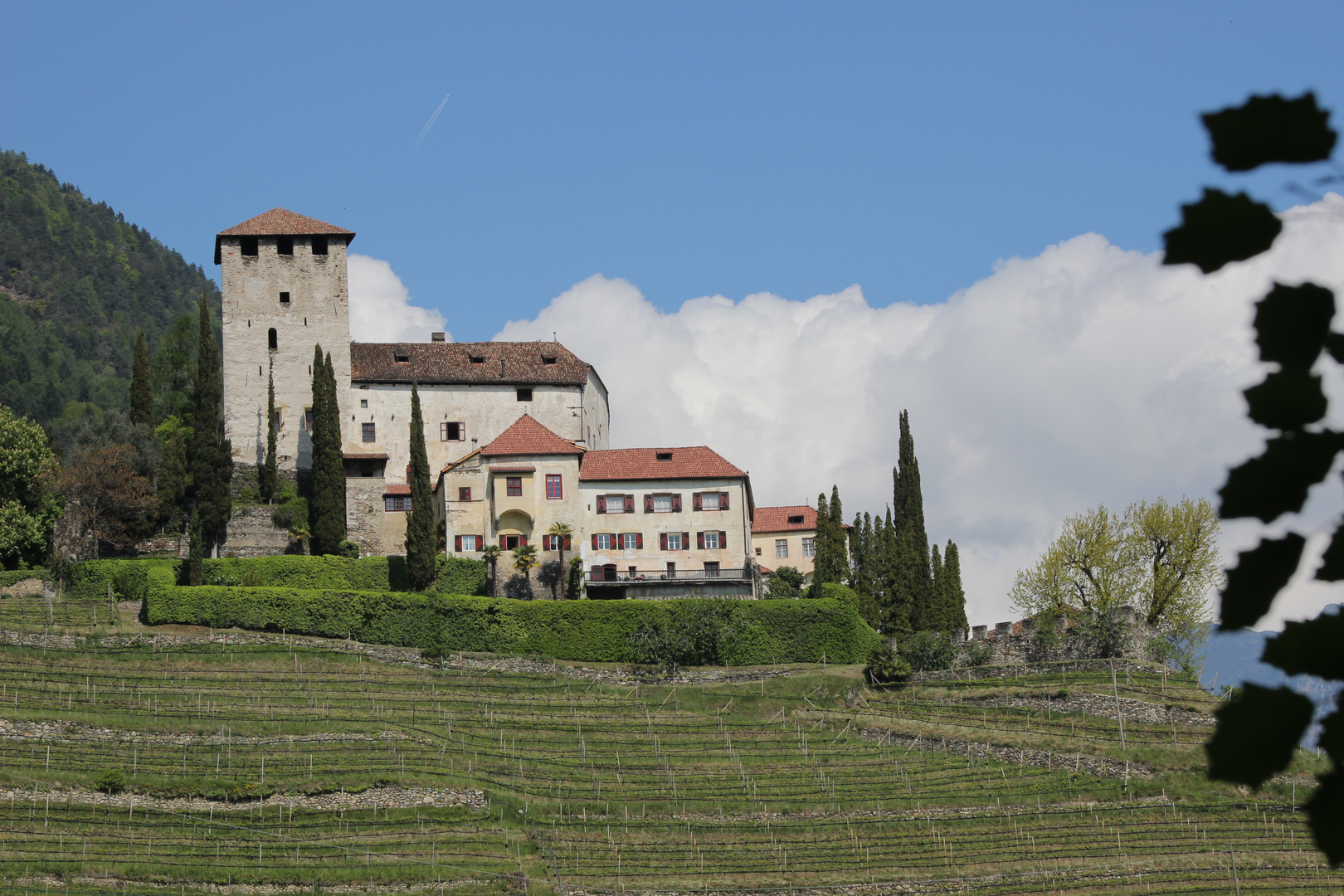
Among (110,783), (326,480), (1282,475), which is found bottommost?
(110,783)

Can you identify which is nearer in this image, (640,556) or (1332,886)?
(1332,886)

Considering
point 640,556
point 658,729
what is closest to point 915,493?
point 640,556

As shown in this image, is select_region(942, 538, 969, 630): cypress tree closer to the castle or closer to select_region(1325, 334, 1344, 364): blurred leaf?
the castle

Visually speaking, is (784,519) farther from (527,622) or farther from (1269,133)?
(1269,133)

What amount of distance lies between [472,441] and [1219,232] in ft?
254

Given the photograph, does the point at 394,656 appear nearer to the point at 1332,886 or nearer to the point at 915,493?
the point at 915,493

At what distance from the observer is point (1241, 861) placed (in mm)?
43531

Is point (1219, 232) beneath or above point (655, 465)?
beneath

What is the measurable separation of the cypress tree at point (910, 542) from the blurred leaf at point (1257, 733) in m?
69.5

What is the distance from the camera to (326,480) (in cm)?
7050

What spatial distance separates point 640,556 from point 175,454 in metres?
23.5

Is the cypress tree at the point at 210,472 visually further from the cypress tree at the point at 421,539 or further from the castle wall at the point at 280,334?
the cypress tree at the point at 421,539

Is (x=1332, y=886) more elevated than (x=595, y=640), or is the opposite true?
(x=595, y=640)

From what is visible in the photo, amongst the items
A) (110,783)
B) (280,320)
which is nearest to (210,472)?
(280,320)
